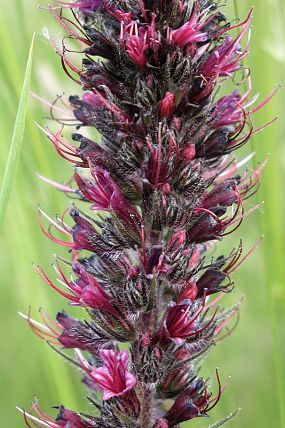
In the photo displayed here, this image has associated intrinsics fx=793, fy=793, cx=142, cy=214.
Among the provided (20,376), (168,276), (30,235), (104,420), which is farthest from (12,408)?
(168,276)

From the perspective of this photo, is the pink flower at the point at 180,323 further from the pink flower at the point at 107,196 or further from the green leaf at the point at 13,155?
the green leaf at the point at 13,155

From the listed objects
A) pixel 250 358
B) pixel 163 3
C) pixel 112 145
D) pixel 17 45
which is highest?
pixel 17 45

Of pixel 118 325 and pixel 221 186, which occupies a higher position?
pixel 221 186

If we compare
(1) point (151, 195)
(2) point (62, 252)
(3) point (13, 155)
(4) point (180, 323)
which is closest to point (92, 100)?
(1) point (151, 195)

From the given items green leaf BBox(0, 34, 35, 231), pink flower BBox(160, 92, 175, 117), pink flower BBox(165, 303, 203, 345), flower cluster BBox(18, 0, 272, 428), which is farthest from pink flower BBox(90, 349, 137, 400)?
pink flower BBox(160, 92, 175, 117)

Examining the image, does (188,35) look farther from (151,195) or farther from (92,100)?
(151,195)

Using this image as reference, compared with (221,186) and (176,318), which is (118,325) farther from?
(221,186)

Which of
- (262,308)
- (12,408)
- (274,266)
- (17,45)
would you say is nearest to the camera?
(274,266)
